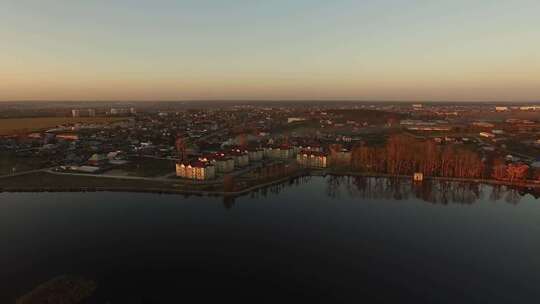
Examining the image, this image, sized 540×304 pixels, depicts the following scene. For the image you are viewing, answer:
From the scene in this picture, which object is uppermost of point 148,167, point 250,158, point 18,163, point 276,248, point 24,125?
point 24,125

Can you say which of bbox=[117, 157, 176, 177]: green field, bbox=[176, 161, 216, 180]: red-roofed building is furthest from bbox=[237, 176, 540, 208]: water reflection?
bbox=[117, 157, 176, 177]: green field

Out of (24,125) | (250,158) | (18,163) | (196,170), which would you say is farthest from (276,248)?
(24,125)

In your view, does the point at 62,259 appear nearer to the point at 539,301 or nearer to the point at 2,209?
the point at 2,209

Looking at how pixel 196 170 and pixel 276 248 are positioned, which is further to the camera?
pixel 196 170

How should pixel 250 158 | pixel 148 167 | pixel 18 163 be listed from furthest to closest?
1. pixel 250 158
2. pixel 18 163
3. pixel 148 167

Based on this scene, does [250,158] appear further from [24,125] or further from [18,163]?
[24,125]

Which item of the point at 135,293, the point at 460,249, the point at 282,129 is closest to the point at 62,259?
the point at 135,293
